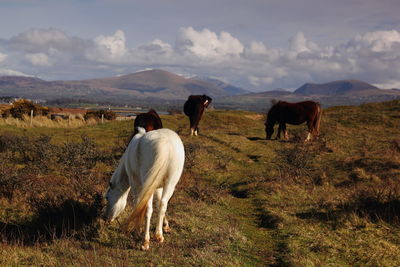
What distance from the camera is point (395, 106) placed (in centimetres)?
3572

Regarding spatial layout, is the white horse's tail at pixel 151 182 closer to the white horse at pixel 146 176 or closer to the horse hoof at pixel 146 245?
the white horse at pixel 146 176

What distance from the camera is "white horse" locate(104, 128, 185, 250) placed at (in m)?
6.27

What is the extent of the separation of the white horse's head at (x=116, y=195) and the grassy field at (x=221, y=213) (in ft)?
1.46

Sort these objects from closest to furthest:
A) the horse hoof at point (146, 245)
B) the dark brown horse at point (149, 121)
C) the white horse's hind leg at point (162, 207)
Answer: the horse hoof at point (146, 245) → the white horse's hind leg at point (162, 207) → the dark brown horse at point (149, 121)

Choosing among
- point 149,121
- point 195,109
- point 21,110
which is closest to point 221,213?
point 149,121

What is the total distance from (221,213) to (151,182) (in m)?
3.68

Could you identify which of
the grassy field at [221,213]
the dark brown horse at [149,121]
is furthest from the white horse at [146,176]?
the dark brown horse at [149,121]

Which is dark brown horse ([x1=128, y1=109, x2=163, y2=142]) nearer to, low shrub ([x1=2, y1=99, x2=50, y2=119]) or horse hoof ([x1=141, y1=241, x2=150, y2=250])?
horse hoof ([x1=141, y1=241, x2=150, y2=250])

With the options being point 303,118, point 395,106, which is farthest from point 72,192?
point 395,106

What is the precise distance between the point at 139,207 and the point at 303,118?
18120 millimetres

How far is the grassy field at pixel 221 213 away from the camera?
6258 millimetres

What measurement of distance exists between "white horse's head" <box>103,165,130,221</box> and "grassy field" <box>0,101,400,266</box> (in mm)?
444

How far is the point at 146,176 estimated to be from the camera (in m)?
6.33

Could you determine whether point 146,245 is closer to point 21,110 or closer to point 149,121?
point 149,121
